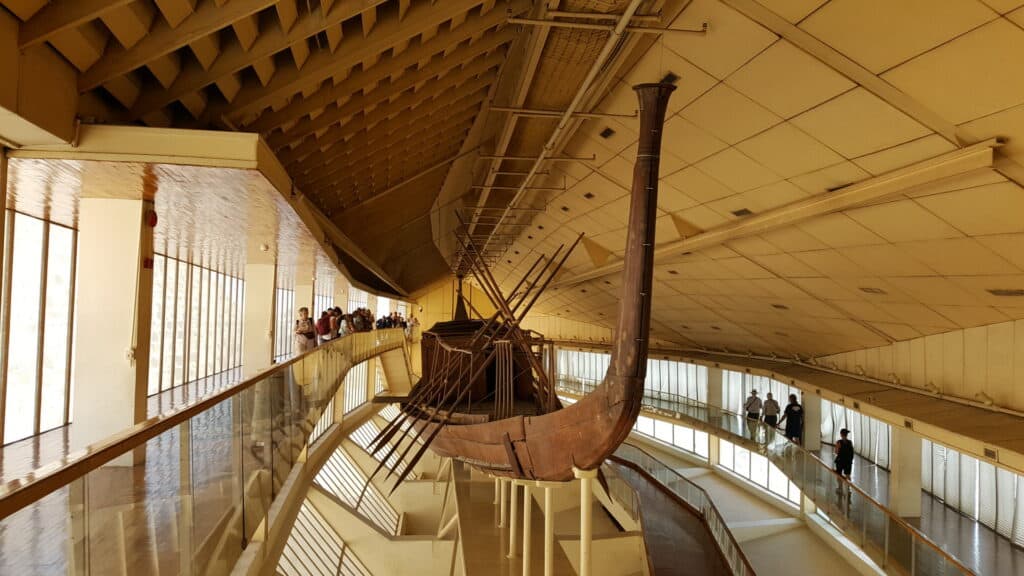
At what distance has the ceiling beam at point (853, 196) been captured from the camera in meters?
5.44

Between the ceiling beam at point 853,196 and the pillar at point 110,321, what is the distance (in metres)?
6.87

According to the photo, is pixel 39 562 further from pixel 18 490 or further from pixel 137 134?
pixel 137 134

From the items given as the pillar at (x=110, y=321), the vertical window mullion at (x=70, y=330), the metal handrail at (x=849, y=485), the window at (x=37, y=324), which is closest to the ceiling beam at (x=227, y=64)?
the pillar at (x=110, y=321)

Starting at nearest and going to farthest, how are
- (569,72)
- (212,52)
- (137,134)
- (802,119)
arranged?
(137,134)
(212,52)
(802,119)
(569,72)

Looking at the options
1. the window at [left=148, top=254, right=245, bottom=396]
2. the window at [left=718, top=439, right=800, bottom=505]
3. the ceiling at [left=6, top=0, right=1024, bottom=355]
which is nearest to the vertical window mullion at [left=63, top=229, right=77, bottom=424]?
the window at [left=148, top=254, right=245, bottom=396]

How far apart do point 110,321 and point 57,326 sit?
4.17 metres

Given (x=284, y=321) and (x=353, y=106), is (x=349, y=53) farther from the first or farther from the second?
(x=284, y=321)

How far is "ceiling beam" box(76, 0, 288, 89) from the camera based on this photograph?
4.19 meters

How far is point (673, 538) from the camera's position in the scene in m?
14.0

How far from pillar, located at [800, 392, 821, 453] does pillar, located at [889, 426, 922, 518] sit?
209 inches

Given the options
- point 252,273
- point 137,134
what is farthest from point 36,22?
point 252,273

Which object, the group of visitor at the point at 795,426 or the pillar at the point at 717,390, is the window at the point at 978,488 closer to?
the group of visitor at the point at 795,426

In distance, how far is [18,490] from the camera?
1.60 meters

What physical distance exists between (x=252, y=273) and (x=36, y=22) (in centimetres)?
964
